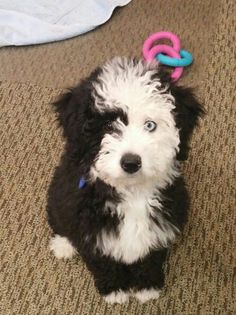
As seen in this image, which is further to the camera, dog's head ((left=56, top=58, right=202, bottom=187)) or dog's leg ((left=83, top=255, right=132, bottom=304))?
dog's leg ((left=83, top=255, right=132, bottom=304))

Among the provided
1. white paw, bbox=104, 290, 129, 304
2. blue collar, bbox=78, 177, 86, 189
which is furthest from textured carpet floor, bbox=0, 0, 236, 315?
blue collar, bbox=78, 177, 86, 189

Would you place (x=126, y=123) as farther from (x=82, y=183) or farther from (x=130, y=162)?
(x=82, y=183)

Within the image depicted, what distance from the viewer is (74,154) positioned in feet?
3.27

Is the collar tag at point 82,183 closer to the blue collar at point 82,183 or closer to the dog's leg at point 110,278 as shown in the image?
the blue collar at point 82,183

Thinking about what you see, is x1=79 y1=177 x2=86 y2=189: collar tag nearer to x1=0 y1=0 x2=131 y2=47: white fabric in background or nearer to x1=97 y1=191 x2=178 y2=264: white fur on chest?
x1=97 y1=191 x2=178 y2=264: white fur on chest

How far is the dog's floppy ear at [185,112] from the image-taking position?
0.99m

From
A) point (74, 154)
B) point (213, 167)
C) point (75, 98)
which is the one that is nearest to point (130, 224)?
point (74, 154)

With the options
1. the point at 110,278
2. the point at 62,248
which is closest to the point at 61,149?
the point at 62,248

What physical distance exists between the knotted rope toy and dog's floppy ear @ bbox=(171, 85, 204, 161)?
0.82 metres

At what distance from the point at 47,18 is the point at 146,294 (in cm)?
138

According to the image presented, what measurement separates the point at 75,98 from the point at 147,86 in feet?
0.53

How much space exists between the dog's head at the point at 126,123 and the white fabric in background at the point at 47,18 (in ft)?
3.89

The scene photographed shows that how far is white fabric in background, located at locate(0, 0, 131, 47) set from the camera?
2.07m

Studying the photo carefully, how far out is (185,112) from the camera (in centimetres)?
101
